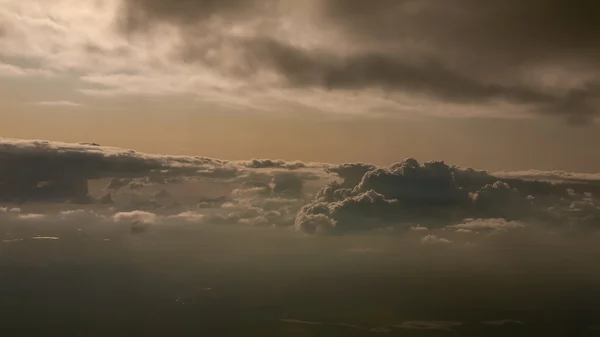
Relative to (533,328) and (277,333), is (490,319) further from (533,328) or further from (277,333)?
(277,333)

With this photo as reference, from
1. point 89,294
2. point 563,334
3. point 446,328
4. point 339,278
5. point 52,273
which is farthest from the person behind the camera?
point 339,278

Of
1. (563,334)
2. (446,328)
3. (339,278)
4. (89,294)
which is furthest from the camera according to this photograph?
(339,278)

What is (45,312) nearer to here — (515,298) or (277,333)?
(277,333)

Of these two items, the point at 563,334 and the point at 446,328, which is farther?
the point at 446,328

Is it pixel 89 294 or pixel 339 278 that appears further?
pixel 339 278

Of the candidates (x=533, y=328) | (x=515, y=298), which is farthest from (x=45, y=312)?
(x=515, y=298)

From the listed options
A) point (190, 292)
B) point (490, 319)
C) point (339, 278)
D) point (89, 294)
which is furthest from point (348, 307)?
point (89, 294)

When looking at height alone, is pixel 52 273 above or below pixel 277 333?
above

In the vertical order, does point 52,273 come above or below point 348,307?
above

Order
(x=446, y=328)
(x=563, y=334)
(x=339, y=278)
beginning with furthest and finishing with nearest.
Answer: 1. (x=339, y=278)
2. (x=446, y=328)
3. (x=563, y=334)
